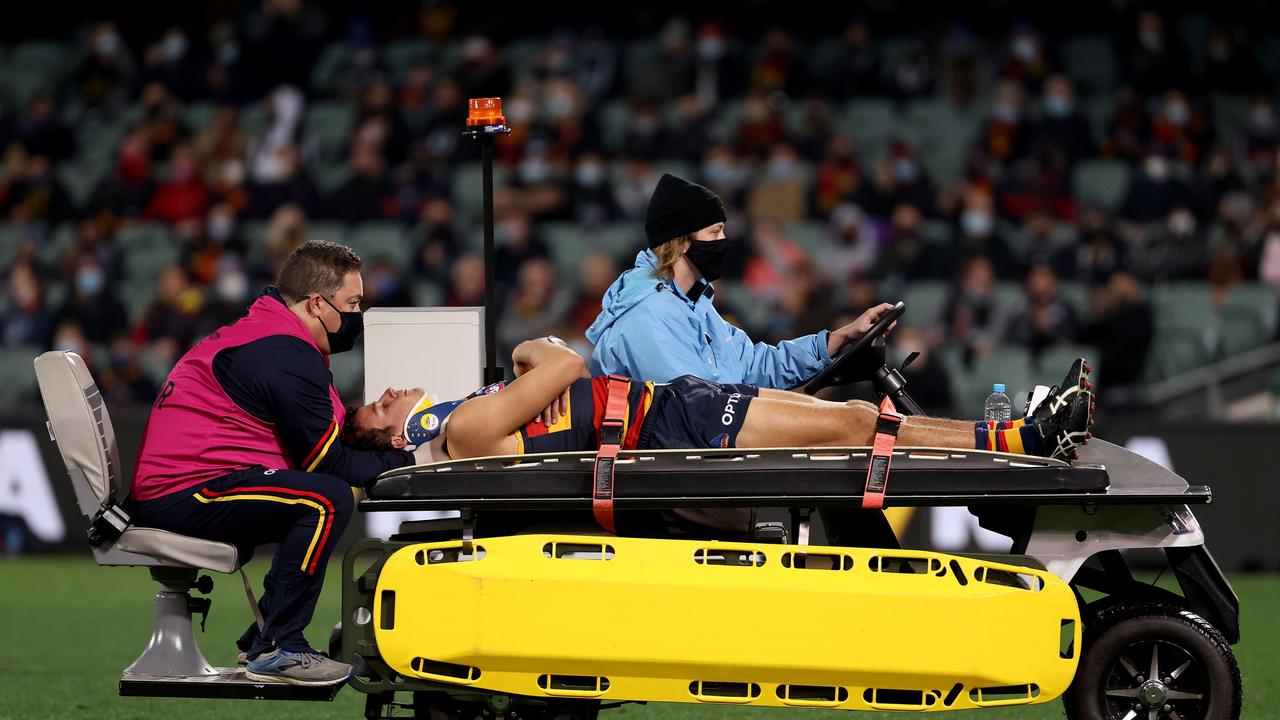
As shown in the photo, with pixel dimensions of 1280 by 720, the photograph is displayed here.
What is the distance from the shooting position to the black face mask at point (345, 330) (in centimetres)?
525

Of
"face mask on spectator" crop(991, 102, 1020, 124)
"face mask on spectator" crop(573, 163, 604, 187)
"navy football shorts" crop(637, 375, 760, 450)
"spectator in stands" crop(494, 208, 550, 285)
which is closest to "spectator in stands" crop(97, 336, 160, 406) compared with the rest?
"spectator in stands" crop(494, 208, 550, 285)

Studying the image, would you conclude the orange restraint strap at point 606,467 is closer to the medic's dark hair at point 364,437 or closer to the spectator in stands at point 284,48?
the medic's dark hair at point 364,437

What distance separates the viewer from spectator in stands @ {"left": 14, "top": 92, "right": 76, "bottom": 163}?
52.6ft

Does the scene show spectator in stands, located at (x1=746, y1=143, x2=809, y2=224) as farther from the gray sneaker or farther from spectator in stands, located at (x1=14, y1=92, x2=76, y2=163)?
the gray sneaker

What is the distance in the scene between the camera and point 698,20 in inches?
635

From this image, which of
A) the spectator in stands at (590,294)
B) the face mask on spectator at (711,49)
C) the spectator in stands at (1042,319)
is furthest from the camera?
the face mask on spectator at (711,49)

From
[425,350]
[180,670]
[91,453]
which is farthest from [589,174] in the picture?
[180,670]

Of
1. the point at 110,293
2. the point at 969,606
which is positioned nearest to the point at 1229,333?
the point at 969,606

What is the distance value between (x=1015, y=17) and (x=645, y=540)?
11910 millimetres

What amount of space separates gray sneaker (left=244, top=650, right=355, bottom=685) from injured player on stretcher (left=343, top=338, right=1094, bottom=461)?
731 millimetres

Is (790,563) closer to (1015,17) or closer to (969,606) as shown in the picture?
(969,606)

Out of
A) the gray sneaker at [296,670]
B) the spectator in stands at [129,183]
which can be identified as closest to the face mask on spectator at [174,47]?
the spectator in stands at [129,183]

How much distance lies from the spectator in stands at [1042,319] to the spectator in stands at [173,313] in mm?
6527

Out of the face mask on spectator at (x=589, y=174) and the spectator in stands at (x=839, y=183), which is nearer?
the spectator in stands at (x=839, y=183)
